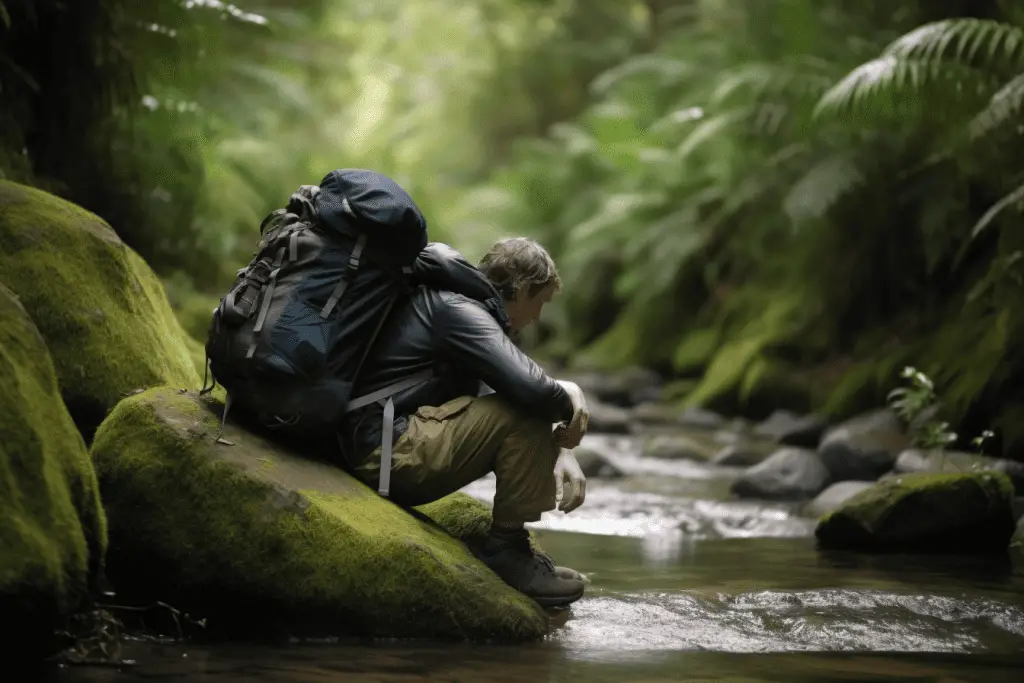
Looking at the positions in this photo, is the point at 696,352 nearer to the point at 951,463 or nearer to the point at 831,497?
the point at 951,463

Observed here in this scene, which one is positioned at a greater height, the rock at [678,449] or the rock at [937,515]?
the rock at [678,449]

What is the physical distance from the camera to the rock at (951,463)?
20.0ft

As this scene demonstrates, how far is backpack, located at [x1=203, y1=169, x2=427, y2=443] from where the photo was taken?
327 centimetres

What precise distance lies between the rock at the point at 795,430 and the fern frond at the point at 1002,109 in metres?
2.73

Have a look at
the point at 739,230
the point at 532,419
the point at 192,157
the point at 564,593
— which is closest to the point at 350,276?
the point at 532,419

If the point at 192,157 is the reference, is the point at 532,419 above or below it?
below

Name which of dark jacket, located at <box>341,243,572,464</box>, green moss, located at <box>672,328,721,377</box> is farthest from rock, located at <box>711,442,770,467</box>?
dark jacket, located at <box>341,243,572,464</box>

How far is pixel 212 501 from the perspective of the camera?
3186mm

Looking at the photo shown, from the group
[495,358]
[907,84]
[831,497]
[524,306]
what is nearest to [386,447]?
[495,358]

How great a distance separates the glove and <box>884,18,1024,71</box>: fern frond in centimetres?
461

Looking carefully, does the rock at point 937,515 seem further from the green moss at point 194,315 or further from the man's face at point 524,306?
the green moss at point 194,315

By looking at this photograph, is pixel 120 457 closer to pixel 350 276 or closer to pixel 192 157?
pixel 350 276

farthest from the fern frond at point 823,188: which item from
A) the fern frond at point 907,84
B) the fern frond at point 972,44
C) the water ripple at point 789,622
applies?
the water ripple at point 789,622

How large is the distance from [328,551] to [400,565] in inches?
8.8
